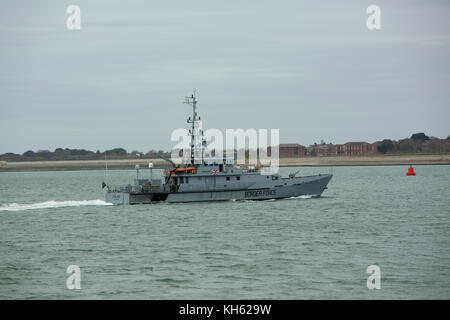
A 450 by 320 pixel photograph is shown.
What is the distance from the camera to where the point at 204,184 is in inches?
1960

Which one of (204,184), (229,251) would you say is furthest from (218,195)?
(229,251)

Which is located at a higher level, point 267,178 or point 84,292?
point 267,178

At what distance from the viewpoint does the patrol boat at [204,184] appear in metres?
49.4

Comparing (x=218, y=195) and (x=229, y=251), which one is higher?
(x=218, y=195)

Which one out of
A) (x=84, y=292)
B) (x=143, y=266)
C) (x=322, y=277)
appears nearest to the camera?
(x=84, y=292)

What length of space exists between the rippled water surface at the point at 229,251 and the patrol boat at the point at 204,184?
0.98 metres

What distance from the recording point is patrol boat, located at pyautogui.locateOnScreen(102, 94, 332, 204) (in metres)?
49.4

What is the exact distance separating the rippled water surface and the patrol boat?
984 millimetres

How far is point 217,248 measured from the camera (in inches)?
1203

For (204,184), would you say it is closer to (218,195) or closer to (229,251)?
(218,195)

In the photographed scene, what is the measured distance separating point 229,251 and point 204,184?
2045 centimetres

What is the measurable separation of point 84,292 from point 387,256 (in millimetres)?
13895
